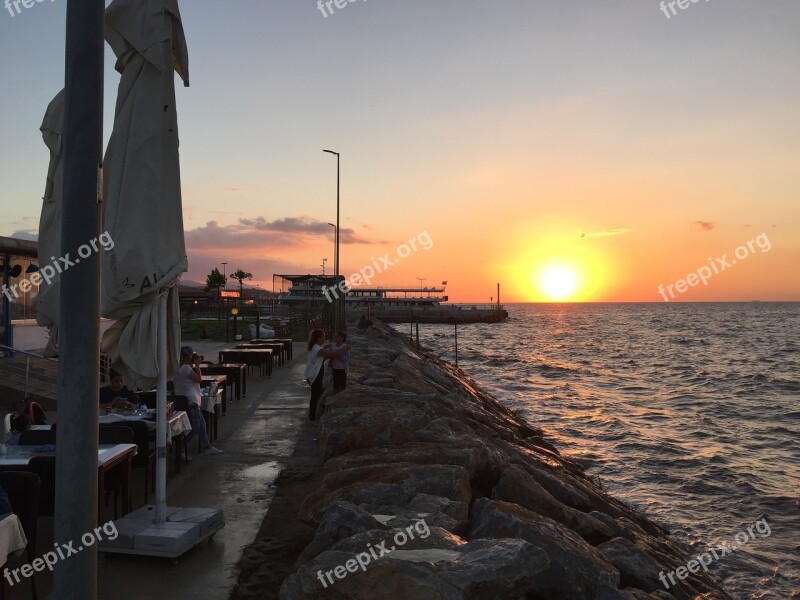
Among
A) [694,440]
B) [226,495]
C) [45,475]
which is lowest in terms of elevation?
[694,440]

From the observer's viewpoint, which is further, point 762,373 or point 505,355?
point 505,355

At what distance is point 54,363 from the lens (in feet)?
42.7

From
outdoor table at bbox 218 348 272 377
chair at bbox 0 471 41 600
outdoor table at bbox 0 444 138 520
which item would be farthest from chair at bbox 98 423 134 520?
outdoor table at bbox 218 348 272 377

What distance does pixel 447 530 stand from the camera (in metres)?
4.67

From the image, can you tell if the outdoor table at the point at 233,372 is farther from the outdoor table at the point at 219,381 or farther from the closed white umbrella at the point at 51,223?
the closed white umbrella at the point at 51,223

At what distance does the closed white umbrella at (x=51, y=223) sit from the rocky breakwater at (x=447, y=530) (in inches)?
113

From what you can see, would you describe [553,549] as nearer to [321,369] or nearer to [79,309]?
[79,309]

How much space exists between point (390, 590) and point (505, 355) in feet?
153

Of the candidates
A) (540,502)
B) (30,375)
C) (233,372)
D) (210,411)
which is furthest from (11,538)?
(233,372)

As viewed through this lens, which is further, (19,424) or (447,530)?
(19,424)

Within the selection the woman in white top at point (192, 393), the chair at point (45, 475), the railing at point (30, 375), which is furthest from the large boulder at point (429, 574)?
the railing at point (30, 375)

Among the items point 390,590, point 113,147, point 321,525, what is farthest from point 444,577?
point 113,147

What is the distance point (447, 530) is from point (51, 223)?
4781mm

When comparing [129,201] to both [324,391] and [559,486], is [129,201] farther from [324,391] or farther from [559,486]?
[324,391]
